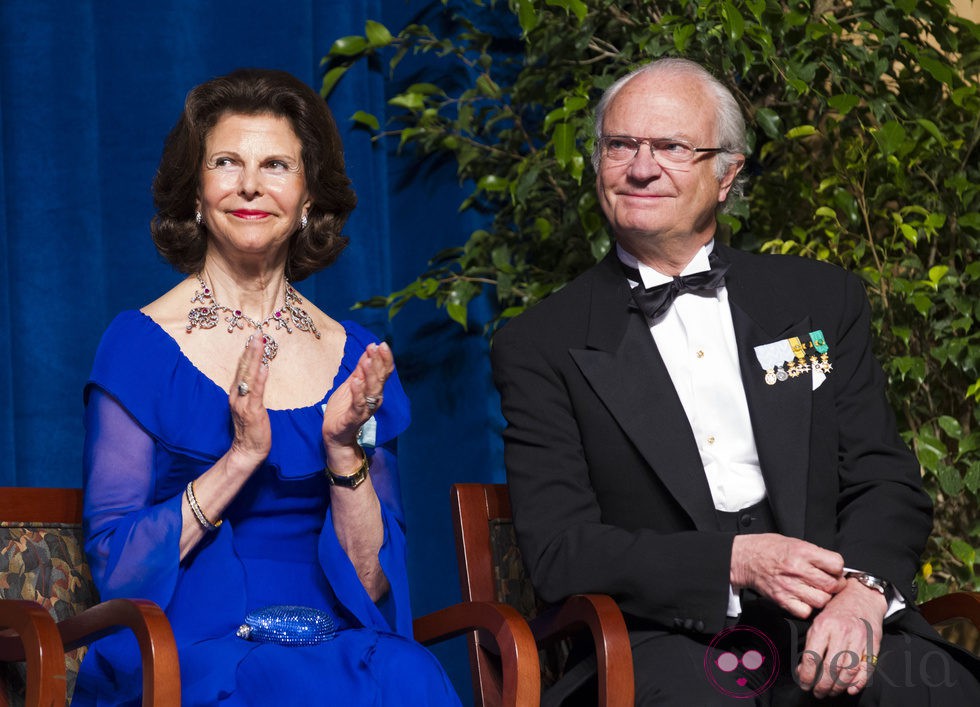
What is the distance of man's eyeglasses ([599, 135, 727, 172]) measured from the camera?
255cm

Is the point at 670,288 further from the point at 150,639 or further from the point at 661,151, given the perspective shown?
the point at 150,639

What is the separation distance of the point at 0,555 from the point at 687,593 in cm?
A: 118

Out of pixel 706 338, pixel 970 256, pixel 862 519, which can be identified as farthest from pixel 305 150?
pixel 970 256

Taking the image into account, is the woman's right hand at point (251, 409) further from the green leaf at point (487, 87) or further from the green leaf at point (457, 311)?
the green leaf at point (487, 87)

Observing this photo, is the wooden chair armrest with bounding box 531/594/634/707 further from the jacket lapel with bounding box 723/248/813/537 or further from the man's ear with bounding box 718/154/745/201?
the man's ear with bounding box 718/154/745/201

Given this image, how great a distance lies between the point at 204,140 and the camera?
2445 millimetres

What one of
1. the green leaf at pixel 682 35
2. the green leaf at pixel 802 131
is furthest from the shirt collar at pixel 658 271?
the green leaf at pixel 802 131

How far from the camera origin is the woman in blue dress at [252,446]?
7.05ft

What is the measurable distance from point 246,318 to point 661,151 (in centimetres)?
85

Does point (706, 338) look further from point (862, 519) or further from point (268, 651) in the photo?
point (268, 651)

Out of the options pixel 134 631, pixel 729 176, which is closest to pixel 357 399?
pixel 134 631

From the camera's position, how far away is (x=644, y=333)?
2.50m

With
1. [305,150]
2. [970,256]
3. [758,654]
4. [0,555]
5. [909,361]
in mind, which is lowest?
[758,654]

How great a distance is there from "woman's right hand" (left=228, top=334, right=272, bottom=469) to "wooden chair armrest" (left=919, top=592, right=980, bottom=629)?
1.20 meters
